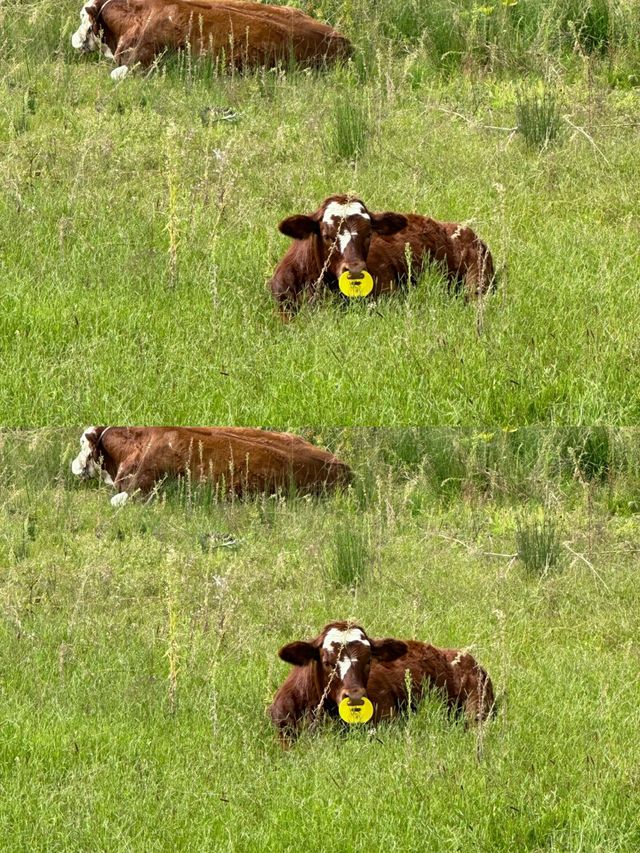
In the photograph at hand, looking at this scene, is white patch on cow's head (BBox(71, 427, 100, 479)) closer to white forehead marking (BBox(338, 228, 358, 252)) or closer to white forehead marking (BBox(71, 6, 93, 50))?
white forehead marking (BBox(71, 6, 93, 50))

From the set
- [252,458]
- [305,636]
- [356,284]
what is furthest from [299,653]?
[252,458]

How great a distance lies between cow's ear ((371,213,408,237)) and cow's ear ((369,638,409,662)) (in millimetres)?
2359

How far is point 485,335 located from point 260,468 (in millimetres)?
5517

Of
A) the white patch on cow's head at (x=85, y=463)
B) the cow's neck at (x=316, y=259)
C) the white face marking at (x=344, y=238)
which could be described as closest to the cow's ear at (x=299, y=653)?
the cow's neck at (x=316, y=259)

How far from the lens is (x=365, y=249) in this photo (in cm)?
923

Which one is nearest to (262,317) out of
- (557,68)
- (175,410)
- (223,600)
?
(175,410)

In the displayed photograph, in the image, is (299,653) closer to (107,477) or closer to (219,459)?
(219,459)

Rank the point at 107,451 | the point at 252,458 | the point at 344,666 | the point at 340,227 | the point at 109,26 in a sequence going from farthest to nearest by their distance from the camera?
the point at 252,458, the point at 107,451, the point at 109,26, the point at 340,227, the point at 344,666

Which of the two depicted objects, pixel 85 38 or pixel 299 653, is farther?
pixel 85 38

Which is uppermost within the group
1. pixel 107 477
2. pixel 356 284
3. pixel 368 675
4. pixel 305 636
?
pixel 356 284

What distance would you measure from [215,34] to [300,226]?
2.96m

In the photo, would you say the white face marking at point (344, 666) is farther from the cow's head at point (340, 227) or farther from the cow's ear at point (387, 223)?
the cow's ear at point (387, 223)

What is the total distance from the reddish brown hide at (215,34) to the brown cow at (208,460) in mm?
2872

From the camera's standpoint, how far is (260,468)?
44.0 feet
